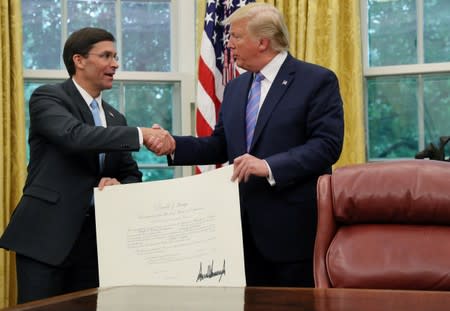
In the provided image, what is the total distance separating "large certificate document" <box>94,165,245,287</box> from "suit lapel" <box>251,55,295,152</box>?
23cm

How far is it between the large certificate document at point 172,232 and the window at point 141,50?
1550 mm

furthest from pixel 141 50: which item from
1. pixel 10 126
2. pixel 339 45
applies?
pixel 339 45

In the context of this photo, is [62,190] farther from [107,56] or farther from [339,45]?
[339,45]

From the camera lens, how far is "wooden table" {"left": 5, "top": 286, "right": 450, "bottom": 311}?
1358 mm

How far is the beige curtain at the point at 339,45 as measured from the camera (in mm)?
4168

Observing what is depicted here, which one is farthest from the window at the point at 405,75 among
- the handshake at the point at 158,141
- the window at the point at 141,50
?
the handshake at the point at 158,141

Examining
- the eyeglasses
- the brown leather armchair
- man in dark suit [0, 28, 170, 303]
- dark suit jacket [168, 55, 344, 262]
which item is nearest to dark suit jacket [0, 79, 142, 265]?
man in dark suit [0, 28, 170, 303]

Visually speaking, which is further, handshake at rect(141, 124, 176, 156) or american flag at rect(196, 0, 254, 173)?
american flag at rect(196, 0, 254, 173)

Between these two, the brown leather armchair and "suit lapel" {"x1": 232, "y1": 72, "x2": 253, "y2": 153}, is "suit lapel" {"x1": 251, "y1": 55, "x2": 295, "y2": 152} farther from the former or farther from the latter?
the brown leather armchair

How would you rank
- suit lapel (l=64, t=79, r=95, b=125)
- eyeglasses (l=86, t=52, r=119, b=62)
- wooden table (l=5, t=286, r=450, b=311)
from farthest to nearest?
eyeglasses (l=86, t=52, r=119, b=62) < suit lapel (l=64, t=79, r=95, b=125) < wooden table (l=5, t=286, r=450, b=311)

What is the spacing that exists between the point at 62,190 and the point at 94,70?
51 centimetres

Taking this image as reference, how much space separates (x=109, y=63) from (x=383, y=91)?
5.81 ft

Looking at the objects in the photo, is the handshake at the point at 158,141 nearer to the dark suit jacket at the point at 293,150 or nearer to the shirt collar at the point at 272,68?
the dark suit jacket at the point at 293,150

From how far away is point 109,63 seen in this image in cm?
332
